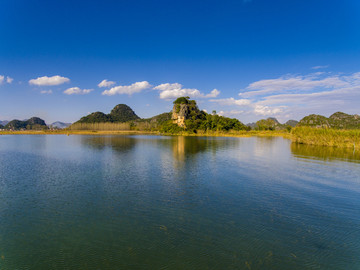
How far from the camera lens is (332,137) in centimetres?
4759

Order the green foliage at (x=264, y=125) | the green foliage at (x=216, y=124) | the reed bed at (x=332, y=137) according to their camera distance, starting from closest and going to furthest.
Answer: the reed bed at (x=332, y=137) → the green foliage at (x=216, y=124) → the green foliage at (x=264, y=125)

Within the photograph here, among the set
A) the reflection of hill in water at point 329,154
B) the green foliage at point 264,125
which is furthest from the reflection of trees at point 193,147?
the green foliage at point 264,125

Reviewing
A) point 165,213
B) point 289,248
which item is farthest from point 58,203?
point 289,248

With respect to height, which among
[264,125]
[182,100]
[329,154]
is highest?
[182,100]

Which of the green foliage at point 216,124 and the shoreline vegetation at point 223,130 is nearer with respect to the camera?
the shoreline vegetation at point 223,130

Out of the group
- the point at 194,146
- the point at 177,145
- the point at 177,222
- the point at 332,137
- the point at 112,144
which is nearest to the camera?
the point at 177,222

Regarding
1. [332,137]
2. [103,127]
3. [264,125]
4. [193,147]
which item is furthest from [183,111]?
[332,137]

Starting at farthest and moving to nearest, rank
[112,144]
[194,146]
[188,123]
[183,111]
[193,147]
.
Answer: [183,111]
[188,123]
[112,144]
[194,146]
[193,147]

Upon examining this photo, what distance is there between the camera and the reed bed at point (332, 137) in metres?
44.2

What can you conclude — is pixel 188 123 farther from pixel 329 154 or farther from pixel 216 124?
pixel 329 154

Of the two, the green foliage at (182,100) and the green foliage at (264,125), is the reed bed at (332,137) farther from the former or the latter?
the green foliage at (182,100)

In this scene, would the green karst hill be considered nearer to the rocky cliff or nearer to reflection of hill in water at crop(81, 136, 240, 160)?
the rocky cliff

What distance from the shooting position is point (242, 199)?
45.9ft

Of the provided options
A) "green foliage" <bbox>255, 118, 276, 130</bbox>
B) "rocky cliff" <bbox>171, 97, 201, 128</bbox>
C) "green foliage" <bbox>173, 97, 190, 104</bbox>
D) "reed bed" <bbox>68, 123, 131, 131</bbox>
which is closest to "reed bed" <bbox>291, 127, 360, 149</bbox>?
"green foliage" <bbox>255, 118, 276, 130</bbox>
